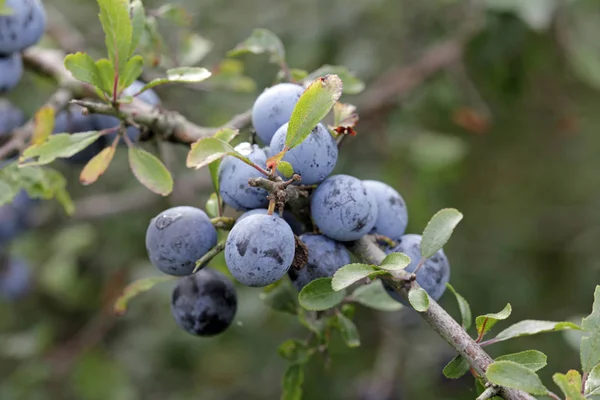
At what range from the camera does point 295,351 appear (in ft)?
4.05

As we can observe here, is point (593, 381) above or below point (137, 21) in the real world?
below

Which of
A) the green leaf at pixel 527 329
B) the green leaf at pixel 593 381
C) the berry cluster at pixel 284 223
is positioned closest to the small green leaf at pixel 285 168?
the berry cluster at pixel 284 223

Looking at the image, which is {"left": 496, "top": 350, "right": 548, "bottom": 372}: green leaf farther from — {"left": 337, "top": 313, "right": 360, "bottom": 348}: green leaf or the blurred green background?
the blurred green background

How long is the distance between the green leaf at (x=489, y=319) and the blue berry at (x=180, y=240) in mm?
435

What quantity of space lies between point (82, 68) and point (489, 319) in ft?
2.47

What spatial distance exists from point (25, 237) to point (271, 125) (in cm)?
171

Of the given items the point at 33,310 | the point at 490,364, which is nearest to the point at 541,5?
the point at 490,364

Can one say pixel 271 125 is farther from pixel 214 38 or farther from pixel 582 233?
pixel 582 233

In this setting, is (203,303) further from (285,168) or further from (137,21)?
(137,21)

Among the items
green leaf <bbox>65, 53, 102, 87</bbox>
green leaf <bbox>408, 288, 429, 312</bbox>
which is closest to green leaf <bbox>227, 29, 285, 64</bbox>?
green leaf <bbox>65, 53, 102, 87</bbox>

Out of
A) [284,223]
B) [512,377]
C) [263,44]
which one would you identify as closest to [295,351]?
[284,223]

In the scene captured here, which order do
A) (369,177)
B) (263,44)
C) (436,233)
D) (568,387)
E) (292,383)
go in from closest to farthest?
1. (568,387)
2. (436,233)
3. (292,383)
4. (263,44)
5. (369,177)

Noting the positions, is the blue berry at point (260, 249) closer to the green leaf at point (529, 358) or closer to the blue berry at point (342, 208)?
the blue berry at point (342, 208)

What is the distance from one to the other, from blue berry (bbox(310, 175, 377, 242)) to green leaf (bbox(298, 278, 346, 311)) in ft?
0.25
